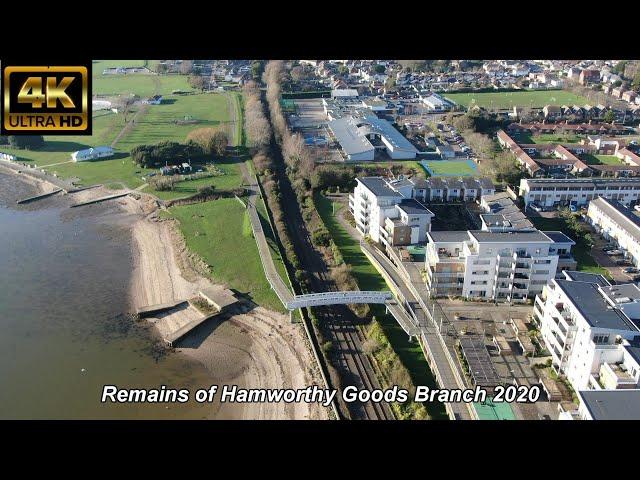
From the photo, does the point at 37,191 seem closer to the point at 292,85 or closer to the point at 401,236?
the point at 401,236

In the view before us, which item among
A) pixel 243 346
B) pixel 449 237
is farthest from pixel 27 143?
pixel 449 237

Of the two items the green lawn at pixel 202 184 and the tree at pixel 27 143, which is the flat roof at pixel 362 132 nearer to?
the green lawn at pixel 202 184

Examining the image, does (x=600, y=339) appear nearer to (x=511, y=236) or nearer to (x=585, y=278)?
(x=585, y=278)

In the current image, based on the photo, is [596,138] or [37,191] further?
[596,138]

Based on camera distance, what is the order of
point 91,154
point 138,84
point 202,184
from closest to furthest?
point 202,184 → point 91,154 → point 138,84

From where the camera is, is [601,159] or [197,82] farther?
[197,82]

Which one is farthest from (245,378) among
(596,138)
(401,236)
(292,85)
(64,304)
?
(292,85)
